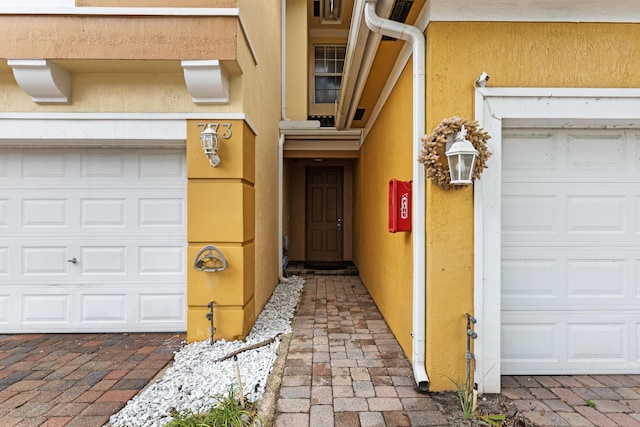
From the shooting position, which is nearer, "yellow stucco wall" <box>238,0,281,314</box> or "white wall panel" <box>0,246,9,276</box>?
"white wall panel" <box>0,246,9,276</box>

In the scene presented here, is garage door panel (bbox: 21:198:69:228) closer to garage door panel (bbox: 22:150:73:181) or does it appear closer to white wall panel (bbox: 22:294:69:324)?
garage door panel (bbox: 22:150:73:181)

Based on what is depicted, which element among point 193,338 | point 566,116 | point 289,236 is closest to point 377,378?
point 193,338

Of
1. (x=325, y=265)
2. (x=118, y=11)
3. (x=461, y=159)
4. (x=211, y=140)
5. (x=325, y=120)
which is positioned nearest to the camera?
(x=461, y=159)

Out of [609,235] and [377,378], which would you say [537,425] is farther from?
[609,235]

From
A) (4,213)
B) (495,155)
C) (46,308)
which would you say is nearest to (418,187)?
(495,155)

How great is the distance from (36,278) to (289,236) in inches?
180

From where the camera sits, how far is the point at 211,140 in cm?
284

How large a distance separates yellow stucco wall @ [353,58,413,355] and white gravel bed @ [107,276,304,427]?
1.21m

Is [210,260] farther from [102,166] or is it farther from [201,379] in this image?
[102,166]

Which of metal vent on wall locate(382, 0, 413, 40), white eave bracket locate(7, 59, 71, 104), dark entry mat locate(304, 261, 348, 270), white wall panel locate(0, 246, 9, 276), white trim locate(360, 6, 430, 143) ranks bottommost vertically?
dark entry mat locate(304, 261, 348, 270)

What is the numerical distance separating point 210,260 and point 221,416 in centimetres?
144

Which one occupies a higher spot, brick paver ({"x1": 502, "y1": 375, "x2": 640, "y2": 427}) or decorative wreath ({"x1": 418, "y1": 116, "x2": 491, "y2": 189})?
decorative wreath ({"x1": 418, "y1": 116, "x2": 491, "y2": 189})

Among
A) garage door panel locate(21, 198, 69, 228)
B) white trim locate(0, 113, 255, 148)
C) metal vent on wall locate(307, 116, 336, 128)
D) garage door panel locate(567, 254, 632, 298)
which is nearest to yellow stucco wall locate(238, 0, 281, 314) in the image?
white trim locate(0, 113, 255, 148)

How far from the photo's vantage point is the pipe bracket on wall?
9.69 ft
